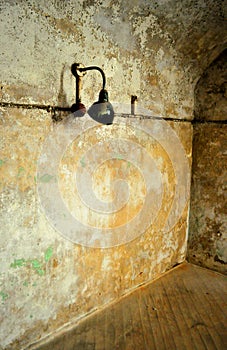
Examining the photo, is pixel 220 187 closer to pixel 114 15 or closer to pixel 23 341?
pixel 114 15

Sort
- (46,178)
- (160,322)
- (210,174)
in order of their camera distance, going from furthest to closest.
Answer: (210,174)
(160,322)
(46,178)

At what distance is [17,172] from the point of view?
1965mm

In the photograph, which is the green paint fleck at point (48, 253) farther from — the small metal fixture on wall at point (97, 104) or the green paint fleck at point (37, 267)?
the small metal fixture on wall at point (97, 104)

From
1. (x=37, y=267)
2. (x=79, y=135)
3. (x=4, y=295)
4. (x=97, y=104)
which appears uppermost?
(x=97, y=104)

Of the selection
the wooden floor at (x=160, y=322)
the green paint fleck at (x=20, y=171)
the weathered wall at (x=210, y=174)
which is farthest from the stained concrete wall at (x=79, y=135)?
the weathered wall at (x=210, y=174)

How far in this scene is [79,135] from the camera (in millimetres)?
2340

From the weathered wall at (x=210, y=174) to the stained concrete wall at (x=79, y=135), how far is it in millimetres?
333

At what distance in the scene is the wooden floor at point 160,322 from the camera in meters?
2.26

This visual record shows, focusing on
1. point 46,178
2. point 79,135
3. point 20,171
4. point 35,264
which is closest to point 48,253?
point 35,264

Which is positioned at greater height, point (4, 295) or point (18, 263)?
point (18, 263)

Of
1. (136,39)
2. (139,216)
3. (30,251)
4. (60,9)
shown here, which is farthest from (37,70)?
(139,216)

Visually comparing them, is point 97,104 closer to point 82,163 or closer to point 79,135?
point 79,135

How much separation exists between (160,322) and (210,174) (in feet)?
6.11

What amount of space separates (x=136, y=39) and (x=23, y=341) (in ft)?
8.84
